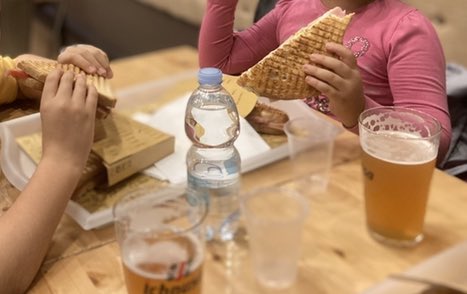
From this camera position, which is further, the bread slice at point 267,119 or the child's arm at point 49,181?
the bread slice at point 267,119

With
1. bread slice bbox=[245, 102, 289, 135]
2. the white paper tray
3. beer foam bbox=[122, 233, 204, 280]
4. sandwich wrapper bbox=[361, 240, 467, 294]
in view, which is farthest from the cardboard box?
sandwich wrapper bbox=[361, 240, 467, 294]

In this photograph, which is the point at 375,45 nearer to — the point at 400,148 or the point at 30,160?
the point at 400,148

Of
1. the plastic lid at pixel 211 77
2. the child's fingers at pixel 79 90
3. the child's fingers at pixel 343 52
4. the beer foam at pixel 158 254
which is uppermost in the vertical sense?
the child's fingers at pixel 343 52

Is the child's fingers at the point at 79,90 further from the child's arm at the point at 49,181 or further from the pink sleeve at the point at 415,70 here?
the pink sleeve at the point at 415,70

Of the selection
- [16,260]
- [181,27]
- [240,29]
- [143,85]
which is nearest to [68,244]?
[16,260]

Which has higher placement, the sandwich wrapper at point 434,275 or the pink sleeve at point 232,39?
the pink sleeve at point 232,39

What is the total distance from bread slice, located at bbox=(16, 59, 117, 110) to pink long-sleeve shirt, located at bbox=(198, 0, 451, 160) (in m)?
0.12

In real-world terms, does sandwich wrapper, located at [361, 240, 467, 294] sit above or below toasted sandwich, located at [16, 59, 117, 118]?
below

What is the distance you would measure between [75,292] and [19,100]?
297mm

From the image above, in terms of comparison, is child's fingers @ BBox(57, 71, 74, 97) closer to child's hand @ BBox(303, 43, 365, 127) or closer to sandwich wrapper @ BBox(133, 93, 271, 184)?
sandwich wrapper @ BBox(133, 93, 271, 184)

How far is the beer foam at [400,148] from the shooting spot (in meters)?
0.57

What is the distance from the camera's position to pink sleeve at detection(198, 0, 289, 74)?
2.21ft

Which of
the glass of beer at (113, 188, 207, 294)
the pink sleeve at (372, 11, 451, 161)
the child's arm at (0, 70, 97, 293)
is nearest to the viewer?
the glass of beer at (113, 188, 207, 294)

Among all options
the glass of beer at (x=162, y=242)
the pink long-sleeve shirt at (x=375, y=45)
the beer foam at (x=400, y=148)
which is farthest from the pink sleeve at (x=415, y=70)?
the glass of beer at (x=162, y=242)
